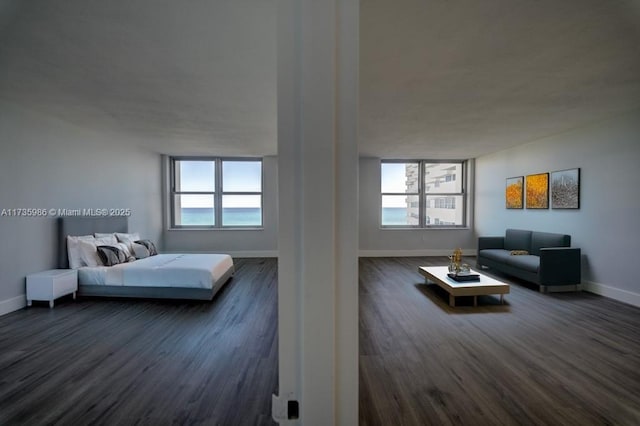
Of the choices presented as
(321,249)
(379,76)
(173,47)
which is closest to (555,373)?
(321,249)

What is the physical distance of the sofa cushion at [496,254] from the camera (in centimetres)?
458

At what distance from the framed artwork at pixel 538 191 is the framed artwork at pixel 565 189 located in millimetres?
115

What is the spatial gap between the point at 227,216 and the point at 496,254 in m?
5.99

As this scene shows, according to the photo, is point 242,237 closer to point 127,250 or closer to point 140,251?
point 140,251

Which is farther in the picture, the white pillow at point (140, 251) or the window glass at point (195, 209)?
the window glass at point (195, 209)

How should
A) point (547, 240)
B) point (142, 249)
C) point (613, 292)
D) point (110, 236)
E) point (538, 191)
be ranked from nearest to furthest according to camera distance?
1. point (613, 292)
2. point (110, 236)
3. point (547, 240)
4. point (142, 249)
5. point (538, 191)

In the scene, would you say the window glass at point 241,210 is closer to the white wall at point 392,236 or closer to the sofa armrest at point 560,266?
the white wall at point 392,236

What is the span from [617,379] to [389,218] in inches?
193

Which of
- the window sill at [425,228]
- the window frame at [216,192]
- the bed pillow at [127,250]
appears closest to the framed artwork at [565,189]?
the window sill at [425,228]

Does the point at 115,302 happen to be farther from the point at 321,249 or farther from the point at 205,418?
the point at 321,249

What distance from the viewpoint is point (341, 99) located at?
82 cm

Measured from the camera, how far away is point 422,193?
6.64 meters

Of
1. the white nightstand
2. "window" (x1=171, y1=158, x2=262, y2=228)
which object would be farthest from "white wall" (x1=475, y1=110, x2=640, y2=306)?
the white nightstand

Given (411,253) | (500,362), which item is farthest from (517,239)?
(500,362)
